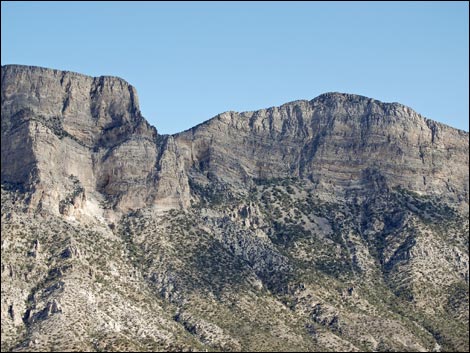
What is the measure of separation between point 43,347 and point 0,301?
13.6 m

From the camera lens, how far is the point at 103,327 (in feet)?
655

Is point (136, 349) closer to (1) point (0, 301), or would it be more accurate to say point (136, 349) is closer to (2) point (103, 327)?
(2) point (103, 327)

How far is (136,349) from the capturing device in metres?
194

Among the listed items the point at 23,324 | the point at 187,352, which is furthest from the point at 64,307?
the point at 187,352

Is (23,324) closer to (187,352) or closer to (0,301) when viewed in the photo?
(0,301)

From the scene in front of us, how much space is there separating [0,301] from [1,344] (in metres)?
9.89

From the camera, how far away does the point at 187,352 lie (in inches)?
7721

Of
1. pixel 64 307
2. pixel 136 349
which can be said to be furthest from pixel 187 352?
pixel 64 307

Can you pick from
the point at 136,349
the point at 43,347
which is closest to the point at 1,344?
the point at 43,347

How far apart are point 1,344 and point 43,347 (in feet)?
21.1

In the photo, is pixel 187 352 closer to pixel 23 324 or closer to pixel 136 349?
pixel 136 349

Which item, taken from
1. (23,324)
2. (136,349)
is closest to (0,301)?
(23,324)

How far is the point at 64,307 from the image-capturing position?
199 meters

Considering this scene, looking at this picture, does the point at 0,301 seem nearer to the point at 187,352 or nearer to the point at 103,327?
the point at 103,327
